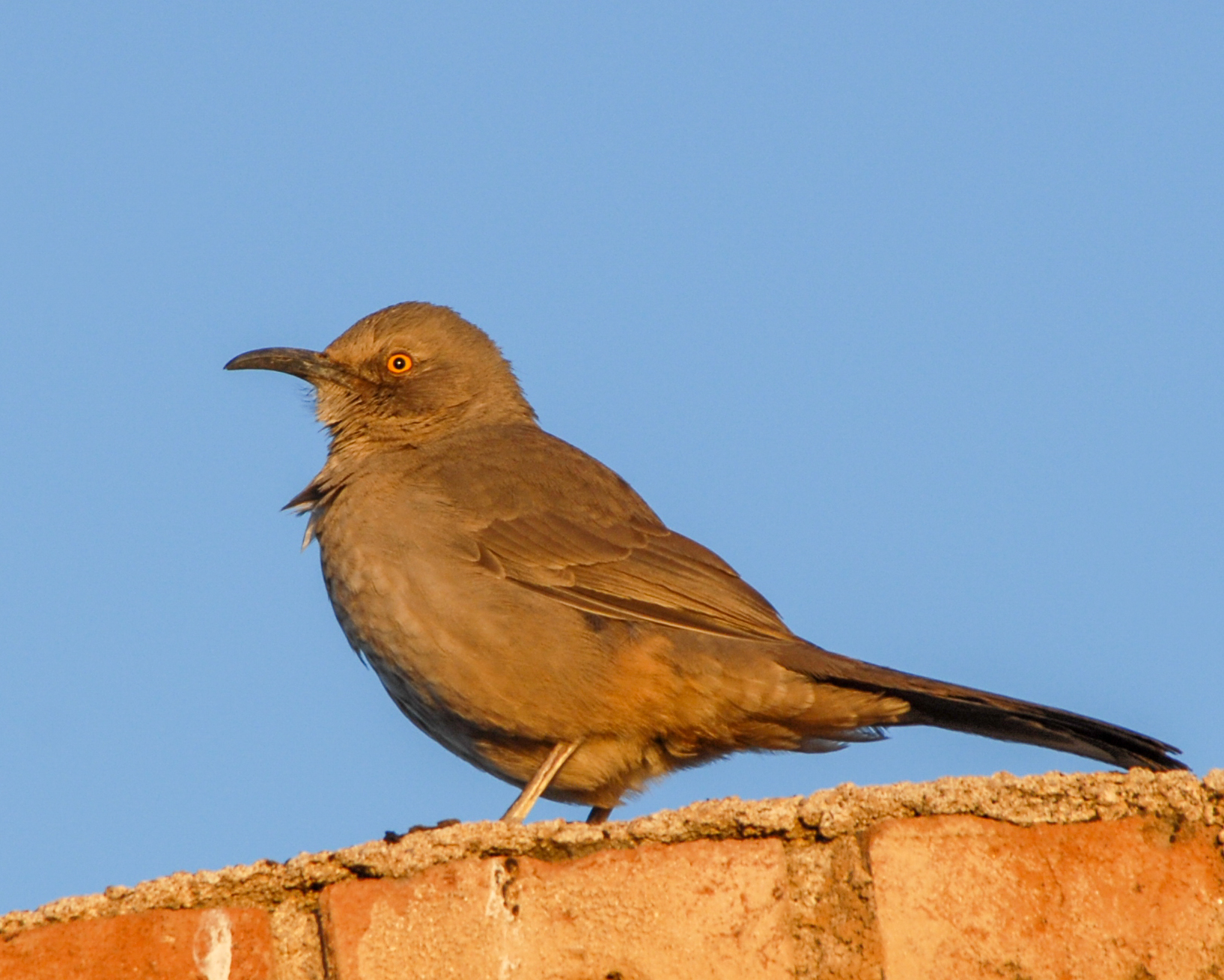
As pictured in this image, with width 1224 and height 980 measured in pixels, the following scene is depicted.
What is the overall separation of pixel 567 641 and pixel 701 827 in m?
2.63

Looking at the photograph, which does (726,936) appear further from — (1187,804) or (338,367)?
(338,367)

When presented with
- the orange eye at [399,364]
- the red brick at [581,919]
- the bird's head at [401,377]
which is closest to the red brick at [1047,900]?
the red brick at [581,919]

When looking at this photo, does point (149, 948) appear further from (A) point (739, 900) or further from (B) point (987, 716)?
(B) point (987, 716)

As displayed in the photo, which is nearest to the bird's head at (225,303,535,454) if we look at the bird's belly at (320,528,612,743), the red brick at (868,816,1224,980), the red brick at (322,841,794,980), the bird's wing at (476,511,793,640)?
the bird's wing at (476,511,793,640)

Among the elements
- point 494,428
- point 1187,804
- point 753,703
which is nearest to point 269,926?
point 1187,804

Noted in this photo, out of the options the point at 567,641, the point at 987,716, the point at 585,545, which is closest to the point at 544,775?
the point at 567,641

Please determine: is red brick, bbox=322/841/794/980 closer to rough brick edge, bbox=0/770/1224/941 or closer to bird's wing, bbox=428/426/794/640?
rough brick edge, bbox=0/770/1224/941

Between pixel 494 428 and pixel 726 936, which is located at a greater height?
pixel 494 428

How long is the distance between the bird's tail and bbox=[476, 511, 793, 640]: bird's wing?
0.38 meters

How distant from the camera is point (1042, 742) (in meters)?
4.99

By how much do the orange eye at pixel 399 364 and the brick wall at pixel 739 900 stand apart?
4.17 m

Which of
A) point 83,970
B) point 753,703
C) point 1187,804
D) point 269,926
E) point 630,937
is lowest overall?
point 83,970

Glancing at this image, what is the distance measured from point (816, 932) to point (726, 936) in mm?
178

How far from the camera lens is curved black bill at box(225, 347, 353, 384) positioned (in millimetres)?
7320
